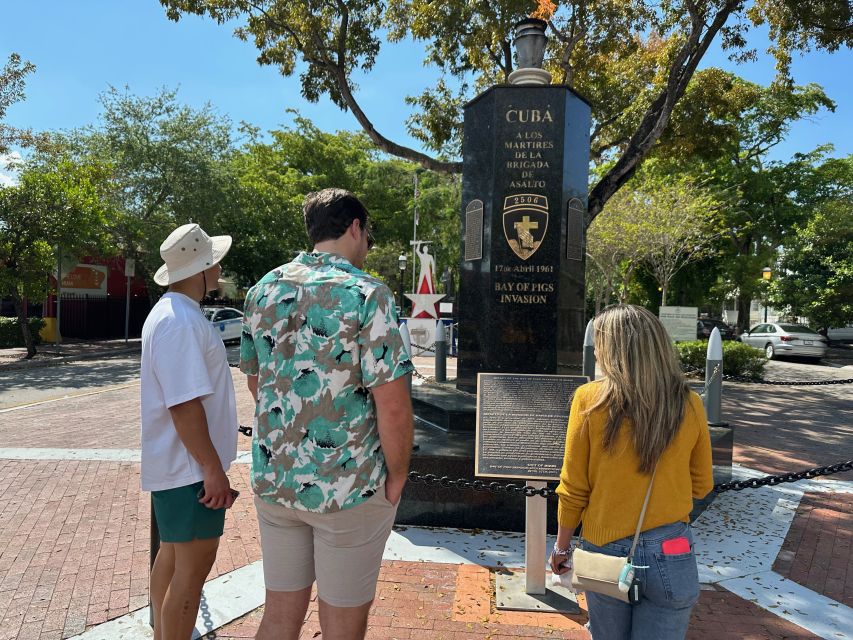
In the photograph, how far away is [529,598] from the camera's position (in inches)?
143

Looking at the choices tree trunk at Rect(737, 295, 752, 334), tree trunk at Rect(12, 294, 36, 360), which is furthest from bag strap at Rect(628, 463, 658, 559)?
tree trunk at Rect(737, 295, 752, 334)

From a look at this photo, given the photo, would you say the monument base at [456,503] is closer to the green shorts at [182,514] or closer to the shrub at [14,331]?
the green shorts at [182,514]

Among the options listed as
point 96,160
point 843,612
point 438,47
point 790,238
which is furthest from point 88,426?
point 790,238

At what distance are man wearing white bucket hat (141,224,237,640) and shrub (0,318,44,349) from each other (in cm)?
2083


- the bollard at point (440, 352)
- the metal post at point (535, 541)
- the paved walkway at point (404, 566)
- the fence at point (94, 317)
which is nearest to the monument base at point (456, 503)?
the paved walkway at point (404, 566)

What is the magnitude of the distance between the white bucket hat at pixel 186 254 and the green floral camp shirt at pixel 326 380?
662 mm

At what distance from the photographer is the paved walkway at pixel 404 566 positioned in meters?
3.34

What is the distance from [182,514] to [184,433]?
0.36 m

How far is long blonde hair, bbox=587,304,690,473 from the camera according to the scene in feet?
6.64


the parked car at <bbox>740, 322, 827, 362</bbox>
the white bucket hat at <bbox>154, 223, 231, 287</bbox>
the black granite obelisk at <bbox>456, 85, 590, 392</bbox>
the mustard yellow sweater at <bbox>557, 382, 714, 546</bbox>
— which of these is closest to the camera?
the mustard yellow sweater at <bbox>557, 382, 714, 546</bbox>

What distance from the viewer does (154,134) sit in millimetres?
23234

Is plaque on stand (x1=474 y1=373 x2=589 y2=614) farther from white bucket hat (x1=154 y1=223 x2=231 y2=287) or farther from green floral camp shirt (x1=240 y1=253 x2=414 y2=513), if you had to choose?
white bucket hat (x1=154 y1=223 x2=231 y2=287)

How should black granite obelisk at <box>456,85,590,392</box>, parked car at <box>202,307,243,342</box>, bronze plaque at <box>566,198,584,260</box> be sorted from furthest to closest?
parked car at <box>202,307,243,342</box> < bronze plaque at <box>566,198,584,260</box> < black granite obelisk at <box>456,85,590,392</box>

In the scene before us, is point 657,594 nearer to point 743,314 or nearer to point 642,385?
point 642,385
